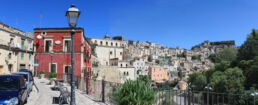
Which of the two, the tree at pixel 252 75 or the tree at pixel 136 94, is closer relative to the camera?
the tree at pixel 136 94

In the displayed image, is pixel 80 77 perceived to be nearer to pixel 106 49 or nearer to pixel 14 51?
pixel 14 51

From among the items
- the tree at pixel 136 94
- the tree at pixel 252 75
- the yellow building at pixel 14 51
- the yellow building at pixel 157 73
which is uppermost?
the yellow building at pixel 14 51

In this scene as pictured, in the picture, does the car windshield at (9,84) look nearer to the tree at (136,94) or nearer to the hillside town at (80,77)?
the hillside town at (80,77)

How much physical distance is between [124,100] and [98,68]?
3480 centimetres

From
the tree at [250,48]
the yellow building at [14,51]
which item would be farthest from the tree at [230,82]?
the yellow building at [14,51]

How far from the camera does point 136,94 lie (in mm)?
7125

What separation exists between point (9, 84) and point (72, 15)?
12.8 feet

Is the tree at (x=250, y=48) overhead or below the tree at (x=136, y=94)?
overhead

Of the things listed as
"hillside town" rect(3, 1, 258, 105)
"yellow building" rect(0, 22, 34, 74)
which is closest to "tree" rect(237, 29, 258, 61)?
"hillside town" rect(3, 1, 258, 105)

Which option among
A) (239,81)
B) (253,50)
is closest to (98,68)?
(239,81)

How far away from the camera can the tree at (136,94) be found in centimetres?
704

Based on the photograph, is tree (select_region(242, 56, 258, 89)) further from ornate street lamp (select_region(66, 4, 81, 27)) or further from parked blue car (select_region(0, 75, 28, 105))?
parked blue car (select_region(0, 75, 28, 105))

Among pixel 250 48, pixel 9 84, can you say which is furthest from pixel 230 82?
pixel 9 84

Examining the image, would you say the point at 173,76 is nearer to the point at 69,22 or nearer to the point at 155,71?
the point at 155,71
